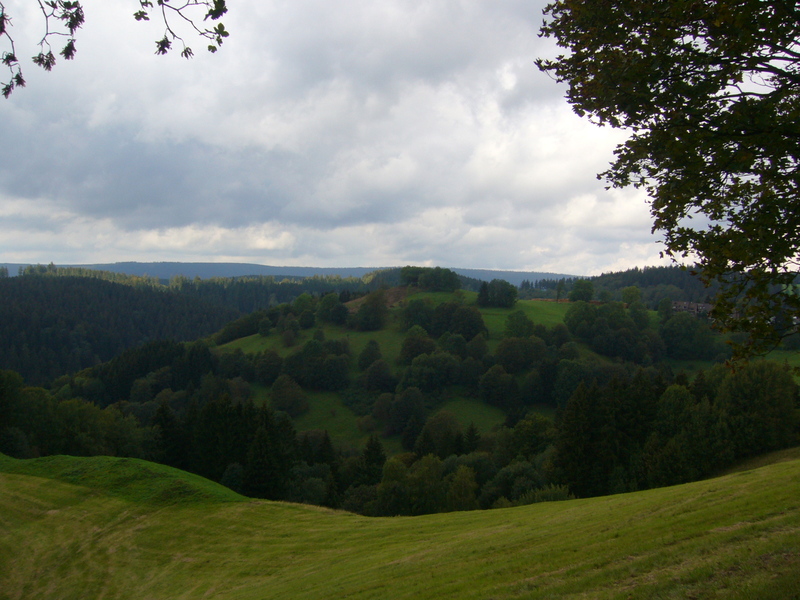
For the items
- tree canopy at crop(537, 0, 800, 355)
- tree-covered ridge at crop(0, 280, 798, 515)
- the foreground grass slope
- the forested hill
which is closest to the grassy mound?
the foreground grass slope

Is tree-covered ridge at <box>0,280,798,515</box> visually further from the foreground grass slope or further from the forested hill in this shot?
the forested hill

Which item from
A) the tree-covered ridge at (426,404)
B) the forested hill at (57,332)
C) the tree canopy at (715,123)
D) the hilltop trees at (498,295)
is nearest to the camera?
the tree canopy at (715,123)

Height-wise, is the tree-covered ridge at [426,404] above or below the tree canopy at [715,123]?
below

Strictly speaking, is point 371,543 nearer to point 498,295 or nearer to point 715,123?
point 715,123

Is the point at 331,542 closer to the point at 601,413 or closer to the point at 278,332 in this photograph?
the point at 601,413

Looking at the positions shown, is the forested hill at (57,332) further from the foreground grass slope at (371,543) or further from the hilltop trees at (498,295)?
the foreground grass slope at (371,543)

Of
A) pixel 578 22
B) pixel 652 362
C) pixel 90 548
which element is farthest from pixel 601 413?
pixel 652 362

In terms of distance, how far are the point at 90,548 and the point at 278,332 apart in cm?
10933

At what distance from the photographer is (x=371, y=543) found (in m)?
20.0

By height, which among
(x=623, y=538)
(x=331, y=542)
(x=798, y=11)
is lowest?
(x=331, y=542)

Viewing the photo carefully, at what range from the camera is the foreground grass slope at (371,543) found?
977 cm

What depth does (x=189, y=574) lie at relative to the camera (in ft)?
65.7

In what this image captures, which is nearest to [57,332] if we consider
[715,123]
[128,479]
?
[128,479]

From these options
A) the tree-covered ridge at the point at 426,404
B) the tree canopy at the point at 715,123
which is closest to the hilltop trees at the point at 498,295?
the tree-covered ridge at the point at 426,404
